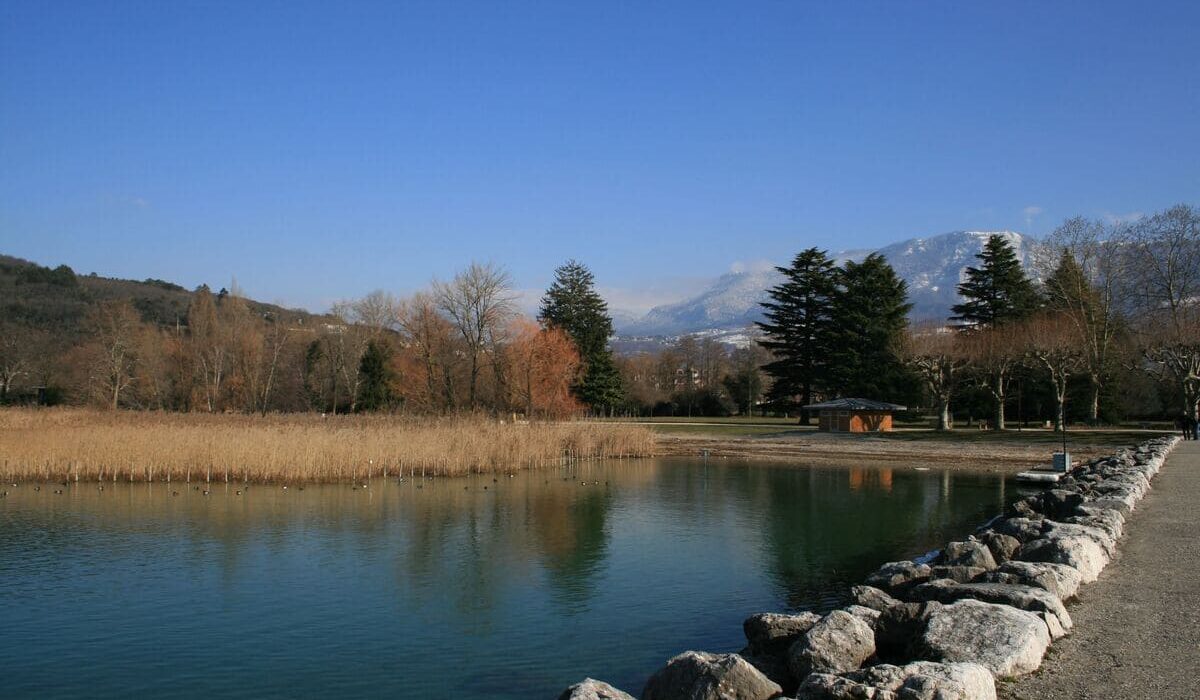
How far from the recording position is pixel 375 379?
6131 centimetres

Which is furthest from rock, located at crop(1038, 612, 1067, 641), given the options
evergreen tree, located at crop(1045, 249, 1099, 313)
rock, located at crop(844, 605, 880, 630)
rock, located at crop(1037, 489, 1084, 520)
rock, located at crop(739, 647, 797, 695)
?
evergreen tree, located at crop(1045, 249, 1099, 313)

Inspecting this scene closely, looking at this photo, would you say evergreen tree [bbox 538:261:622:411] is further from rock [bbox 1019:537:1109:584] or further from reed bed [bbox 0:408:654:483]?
rock [bbox 1019:537:1109:584]

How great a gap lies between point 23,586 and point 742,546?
37.8 feet

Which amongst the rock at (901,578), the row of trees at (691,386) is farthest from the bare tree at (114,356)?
the rock at (901,578)

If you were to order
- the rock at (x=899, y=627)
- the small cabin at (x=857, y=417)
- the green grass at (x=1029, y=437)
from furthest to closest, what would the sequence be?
the small cabin at (x=857, y=417) → the green grass at (x=1029, y=437) → the rock at (x=899, y=627)

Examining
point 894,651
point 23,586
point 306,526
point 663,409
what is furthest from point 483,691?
point 663,409

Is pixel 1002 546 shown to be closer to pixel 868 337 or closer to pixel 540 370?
pixel 540 370

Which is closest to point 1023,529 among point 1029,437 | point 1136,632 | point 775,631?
point 1136,632

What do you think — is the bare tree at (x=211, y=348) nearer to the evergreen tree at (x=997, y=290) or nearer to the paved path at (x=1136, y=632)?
the evergreen tree at (x=997, y=290)

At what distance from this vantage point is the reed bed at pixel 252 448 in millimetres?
23961

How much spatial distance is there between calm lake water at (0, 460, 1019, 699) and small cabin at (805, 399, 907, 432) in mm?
26096

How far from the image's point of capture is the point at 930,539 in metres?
17.3

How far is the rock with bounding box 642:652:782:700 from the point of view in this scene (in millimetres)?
6219

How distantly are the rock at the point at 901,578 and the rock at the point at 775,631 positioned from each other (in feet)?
6.96
